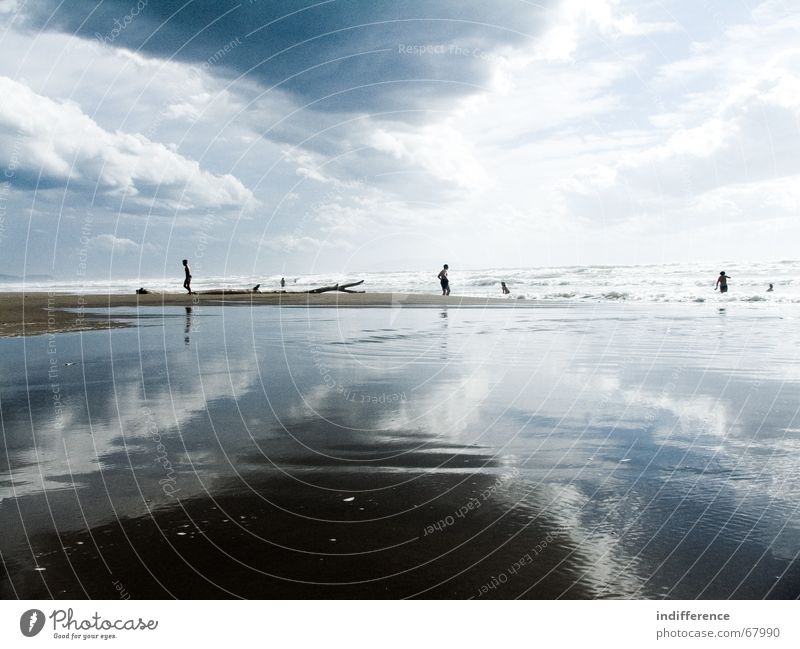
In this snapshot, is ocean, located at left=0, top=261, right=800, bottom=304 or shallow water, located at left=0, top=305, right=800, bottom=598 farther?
ocean, located at left=0, top=261, right=800, bottom=304

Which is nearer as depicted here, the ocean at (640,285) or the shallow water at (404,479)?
the shallow water at (404,479)

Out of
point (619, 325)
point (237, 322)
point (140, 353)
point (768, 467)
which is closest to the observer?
point (768, 467)

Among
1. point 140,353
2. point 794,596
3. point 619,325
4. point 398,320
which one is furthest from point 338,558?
point 398,320

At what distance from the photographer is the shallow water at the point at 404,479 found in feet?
13.2

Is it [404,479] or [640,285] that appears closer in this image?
[404,479]

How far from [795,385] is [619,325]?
11222 millimetres

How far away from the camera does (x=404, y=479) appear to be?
5809mm

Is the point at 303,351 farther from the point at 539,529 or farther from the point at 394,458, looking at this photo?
the point at 539,529

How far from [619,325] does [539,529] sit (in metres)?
17.8

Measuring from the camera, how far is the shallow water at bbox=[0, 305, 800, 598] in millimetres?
4035

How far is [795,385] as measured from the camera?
9.97m

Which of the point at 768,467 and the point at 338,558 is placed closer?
the point at 338,558

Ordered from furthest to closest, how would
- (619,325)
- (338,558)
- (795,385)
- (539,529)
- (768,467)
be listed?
(619,325) < (795,385) < (768,467) < (539,529) < (338,558)
